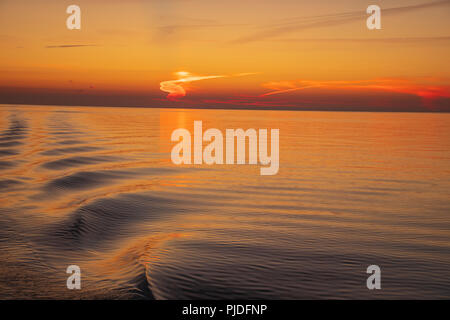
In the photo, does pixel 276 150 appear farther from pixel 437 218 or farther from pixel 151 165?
pixel 437 218

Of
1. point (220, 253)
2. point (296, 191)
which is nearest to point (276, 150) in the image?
point (296, 191)

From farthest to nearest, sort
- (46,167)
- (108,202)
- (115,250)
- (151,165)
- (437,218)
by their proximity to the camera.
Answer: (151,165)
(46,167)
(108,202)
(437,218)
(115,250)

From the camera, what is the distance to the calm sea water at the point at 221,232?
7965 mm

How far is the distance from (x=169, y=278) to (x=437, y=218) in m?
9.36

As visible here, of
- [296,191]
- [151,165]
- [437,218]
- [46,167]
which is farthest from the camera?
[151,165]

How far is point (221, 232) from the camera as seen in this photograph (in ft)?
38.0

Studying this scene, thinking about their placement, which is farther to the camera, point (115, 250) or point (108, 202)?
point (108, 202)

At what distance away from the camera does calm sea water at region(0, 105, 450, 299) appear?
7965 millimetres

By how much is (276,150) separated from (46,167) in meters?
17.7

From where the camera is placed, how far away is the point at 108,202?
14719 millimetres
